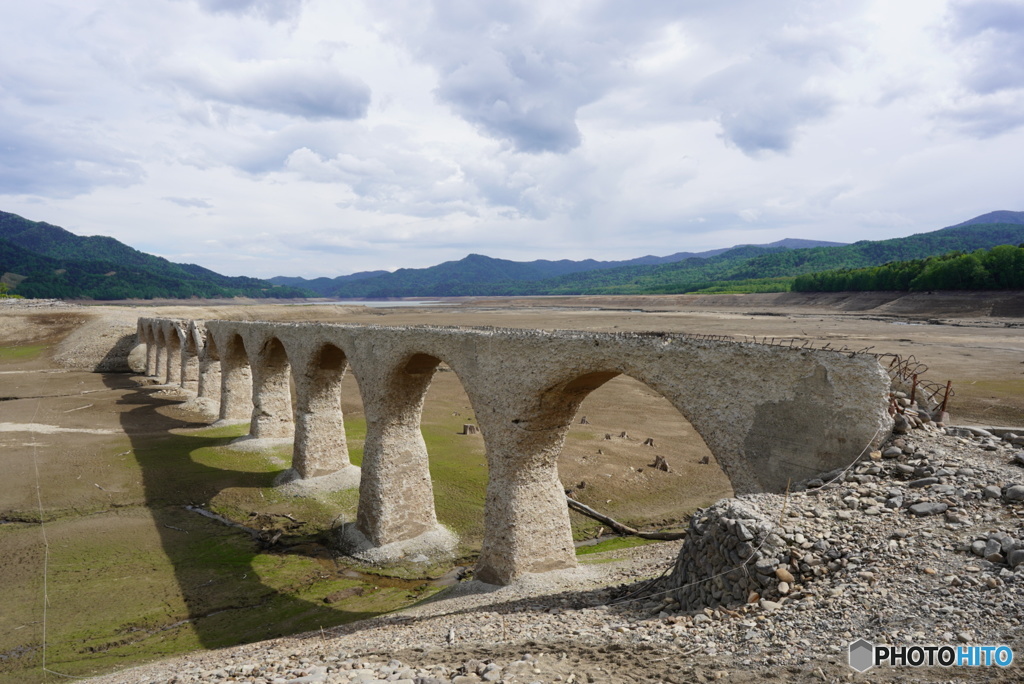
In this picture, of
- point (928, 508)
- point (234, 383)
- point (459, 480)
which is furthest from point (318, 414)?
point (928, 508)

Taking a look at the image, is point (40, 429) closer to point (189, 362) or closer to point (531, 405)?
point (189, 362)

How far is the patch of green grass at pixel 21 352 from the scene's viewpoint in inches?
2288

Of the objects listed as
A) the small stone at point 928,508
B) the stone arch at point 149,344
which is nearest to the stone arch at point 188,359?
the stone arch at point 149,344

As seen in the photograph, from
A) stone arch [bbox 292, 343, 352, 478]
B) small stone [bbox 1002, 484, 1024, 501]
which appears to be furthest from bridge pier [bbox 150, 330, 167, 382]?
small stone [bbox 1002, 484, 1024, 501]

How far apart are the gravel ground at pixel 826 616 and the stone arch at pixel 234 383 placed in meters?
25.8

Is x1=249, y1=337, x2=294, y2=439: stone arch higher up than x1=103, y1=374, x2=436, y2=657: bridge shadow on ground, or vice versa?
x1=249, y1=337, x2=294, y2=439: stone arch

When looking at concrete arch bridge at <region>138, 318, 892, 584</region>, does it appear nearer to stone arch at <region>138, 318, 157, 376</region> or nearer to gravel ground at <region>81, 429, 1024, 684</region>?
gravel ground at <region>81, 429, 1024, 684</region>

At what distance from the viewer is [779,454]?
1012 cm

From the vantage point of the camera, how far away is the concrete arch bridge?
978 centimetres

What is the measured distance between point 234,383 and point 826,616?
3557 centimetres

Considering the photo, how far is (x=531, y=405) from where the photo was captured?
14672 mm

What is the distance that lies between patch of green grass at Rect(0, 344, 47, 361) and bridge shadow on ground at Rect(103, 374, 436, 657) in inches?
1771

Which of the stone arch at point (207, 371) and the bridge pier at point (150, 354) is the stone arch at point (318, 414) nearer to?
the stone arch at point (207, 371)

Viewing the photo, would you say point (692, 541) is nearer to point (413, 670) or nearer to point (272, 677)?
point (413, 670)
